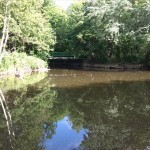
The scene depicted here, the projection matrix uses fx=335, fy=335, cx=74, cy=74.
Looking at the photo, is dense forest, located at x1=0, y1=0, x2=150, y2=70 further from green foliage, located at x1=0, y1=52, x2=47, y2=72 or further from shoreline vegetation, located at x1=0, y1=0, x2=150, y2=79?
green foliage, located at x1=0, y1=52, x2=47, y2=72

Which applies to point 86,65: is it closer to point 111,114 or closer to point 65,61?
point 65,61

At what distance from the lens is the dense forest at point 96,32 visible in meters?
34.9

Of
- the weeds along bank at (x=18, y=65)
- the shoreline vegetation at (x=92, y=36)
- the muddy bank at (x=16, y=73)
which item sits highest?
the shoreline vegetation at (x=92, y=36)

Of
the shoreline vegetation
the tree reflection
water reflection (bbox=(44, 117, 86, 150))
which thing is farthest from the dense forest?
water reflection (bbox=(44, 117, 86, 150))

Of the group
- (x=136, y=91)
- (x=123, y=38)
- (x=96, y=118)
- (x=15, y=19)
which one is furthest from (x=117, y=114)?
(x=123, y=38)

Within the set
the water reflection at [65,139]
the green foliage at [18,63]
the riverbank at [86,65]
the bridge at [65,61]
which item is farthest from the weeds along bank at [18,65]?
the water reflection at [65,139]

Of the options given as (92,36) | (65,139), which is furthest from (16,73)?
(65,139)

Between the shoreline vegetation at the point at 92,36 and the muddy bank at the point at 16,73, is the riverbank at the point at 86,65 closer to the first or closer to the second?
the shoreline vegetation at the point at 92,36

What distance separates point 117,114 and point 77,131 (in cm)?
260

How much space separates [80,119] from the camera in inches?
472

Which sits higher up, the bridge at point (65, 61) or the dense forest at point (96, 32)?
the dense forest at point (96, 32)

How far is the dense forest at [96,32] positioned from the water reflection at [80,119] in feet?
55.8

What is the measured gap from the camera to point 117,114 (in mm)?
12539

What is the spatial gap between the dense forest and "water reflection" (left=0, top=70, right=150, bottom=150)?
17.0 meters
